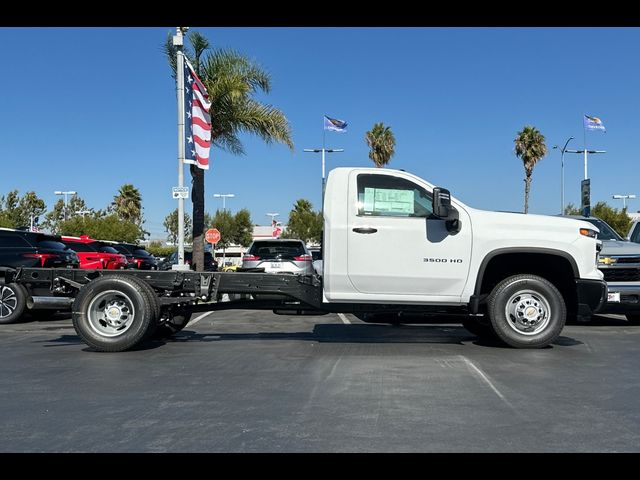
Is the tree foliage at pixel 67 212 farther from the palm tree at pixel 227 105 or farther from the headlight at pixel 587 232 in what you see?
the headlight at pixel 587 232

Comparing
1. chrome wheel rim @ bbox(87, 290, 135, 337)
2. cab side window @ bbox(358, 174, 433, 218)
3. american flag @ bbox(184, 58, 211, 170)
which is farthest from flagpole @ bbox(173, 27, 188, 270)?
cab side window @ bbox(358, 174, 433, 218)

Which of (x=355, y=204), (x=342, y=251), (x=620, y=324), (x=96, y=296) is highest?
(x=355, y=204)

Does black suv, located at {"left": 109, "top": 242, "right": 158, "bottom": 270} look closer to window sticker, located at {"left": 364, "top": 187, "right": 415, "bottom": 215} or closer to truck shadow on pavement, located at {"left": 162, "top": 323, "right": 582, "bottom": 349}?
truck shadow on pavement, located at {"left": 162, "top": 323, "right": 582, "bottom": 349}

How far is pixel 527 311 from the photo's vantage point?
8.08 meters

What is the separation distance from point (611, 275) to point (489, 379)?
18.7 feet

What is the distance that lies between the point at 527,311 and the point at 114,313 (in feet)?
17.9

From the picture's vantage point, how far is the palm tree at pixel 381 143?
44.3m

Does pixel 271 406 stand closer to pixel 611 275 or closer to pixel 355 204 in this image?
pixel 355 204

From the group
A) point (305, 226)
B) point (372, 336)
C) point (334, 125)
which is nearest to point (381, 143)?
point (334, 125)

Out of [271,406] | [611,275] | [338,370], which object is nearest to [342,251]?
[338,370]

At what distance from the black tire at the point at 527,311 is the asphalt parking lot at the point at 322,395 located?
0.23 meters

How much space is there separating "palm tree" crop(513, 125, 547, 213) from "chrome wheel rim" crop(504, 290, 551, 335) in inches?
1363

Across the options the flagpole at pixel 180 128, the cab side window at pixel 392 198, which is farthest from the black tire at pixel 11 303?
the cab side window at pixel 392 198
